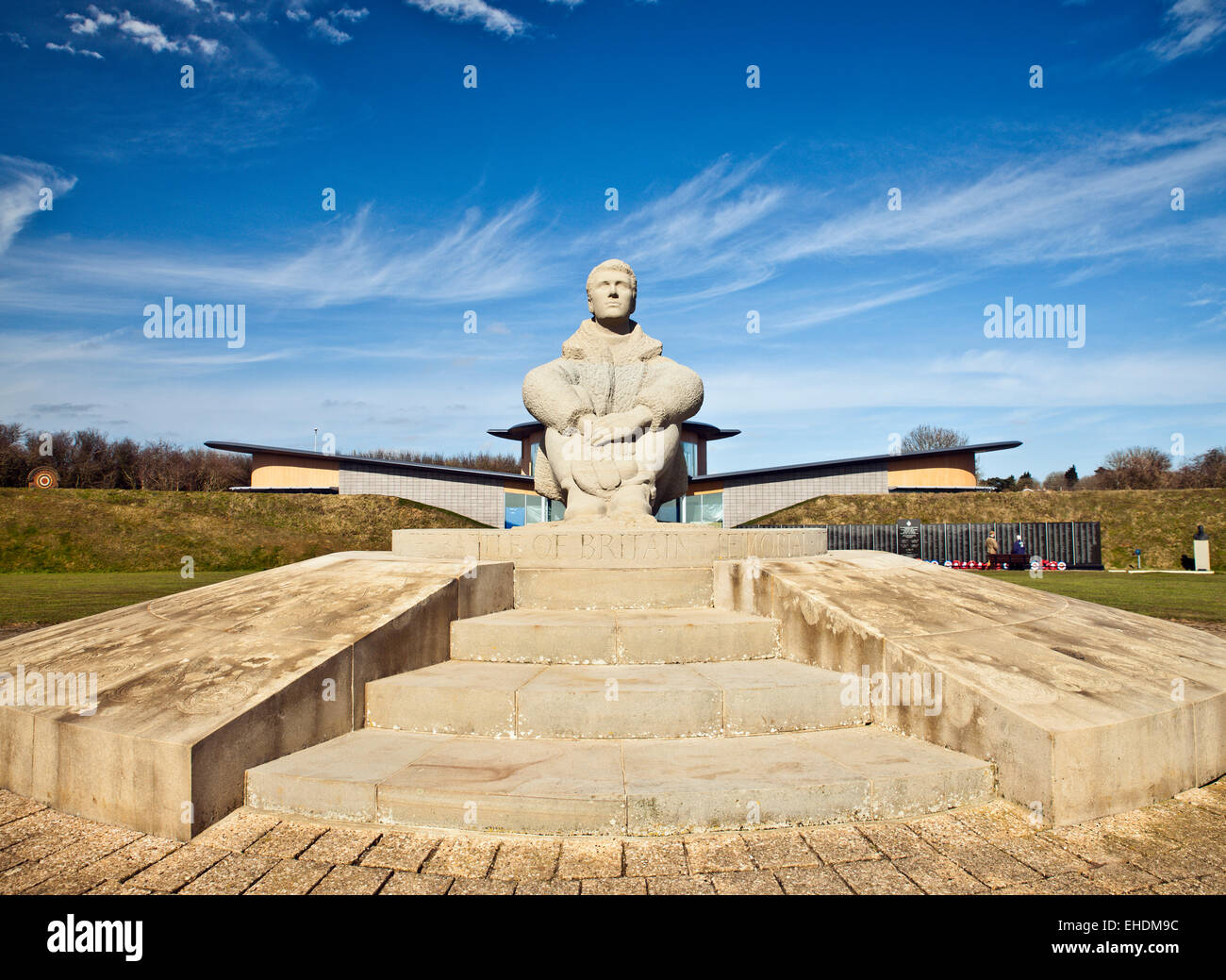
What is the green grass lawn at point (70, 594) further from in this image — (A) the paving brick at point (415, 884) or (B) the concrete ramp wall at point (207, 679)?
(A) the paving brick at point (415, 884)

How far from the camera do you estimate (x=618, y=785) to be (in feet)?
11.5

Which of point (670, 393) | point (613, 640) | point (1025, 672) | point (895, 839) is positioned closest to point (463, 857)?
point (895, 839)

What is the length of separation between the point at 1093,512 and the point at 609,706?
1454 inches

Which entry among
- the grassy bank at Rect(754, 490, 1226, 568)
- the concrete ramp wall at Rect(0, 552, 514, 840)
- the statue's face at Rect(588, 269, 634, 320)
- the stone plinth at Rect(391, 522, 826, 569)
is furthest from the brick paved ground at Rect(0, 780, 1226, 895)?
the grassy bank at Rect(754, 490, 1226, 568)

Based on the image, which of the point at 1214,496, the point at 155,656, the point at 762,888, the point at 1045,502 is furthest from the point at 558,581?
the point at 1214,496

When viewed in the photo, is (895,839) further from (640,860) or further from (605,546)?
(605,546)

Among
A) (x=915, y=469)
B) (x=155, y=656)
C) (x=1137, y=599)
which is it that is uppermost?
(x=915, y=469)

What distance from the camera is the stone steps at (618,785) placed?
133 inches

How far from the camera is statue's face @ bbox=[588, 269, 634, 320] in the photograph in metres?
9.06

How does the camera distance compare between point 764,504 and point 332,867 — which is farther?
point 764,504

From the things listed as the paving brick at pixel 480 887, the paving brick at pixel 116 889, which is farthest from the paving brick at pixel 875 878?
the paving brick at pixel 116 889
